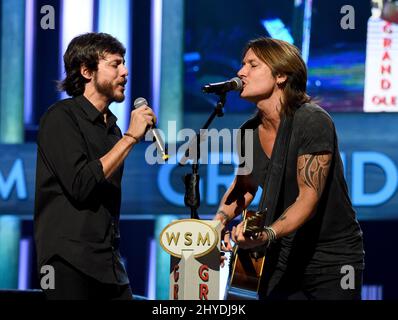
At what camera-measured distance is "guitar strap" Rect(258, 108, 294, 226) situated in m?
2.94

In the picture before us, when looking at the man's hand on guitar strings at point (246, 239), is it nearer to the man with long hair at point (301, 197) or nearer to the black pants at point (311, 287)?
the man with long hair at point (301, 197)

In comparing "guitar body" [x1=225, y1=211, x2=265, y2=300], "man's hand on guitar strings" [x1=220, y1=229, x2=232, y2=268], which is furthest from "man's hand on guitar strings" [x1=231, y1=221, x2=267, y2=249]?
"man's hand on guitar strings" [x1=220, y1=229, x2=232, y2=268]

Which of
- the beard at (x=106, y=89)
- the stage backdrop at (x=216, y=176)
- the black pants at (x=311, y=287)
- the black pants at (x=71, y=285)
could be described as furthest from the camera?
the stage backdrop at (x=216, y=176)

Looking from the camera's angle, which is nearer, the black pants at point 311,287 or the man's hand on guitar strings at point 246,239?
the man's hand on guitar strings at point 246,239

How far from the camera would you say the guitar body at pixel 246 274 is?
9.49ft

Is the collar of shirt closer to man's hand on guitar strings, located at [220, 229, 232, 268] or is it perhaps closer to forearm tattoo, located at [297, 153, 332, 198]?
man's hand on guitar strings, located at [220, 229, 232, 268]

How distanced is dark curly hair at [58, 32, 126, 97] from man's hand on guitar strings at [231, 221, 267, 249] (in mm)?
872

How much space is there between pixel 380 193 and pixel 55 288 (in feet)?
9.62

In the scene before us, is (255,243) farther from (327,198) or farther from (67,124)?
(67,124)

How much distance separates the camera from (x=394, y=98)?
525 cm

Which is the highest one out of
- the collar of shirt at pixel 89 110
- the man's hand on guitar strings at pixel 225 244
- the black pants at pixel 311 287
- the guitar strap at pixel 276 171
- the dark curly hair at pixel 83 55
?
the dark curly hair at pixel 83 55

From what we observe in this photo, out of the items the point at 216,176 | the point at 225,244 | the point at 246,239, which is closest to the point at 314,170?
the point at 246,239

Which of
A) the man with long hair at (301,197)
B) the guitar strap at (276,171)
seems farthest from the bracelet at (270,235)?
the guitar strap at (276,171)

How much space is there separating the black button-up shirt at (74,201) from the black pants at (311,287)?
559 millimetres
